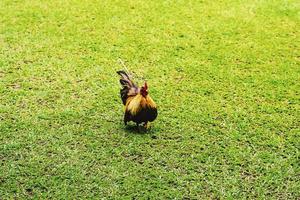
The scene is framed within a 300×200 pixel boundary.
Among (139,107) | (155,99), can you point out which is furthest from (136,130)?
(155,99)

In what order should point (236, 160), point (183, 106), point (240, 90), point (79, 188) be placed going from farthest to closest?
1. point (240, 90)
2. point (183, 106)
3. point (236, 160)
4. point (79, 188)

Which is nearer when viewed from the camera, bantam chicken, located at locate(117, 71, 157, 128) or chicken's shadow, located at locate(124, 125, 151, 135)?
bantam chicken, located at locate(117, 71, 157, 128)

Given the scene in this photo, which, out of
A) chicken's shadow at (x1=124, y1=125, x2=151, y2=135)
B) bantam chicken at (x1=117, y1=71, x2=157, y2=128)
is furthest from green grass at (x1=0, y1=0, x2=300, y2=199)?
bantam chicken at (x1=117, y1=71, x2=157, y2=128)

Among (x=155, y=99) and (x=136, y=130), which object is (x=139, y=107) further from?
(x=155, y=99)

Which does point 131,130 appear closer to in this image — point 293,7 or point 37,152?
Result: point 37,152

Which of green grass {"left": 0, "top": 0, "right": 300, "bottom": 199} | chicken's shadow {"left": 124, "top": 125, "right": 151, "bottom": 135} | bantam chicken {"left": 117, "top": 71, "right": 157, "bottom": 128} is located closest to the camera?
green grass {"left": 0, "top": 0, "right": 300, "bottom": 199}

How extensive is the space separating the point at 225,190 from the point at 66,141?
1.35 m

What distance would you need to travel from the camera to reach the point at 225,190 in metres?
3.92

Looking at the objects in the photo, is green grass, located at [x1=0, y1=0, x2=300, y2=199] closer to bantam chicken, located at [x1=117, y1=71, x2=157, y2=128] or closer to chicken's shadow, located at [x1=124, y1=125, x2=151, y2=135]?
chicken's shadow, located at [x1=124, y1=125, x2=151, y2=135]

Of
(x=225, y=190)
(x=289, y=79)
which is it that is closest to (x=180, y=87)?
(x=289, y=79)

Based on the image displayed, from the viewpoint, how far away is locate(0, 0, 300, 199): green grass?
4.02 m

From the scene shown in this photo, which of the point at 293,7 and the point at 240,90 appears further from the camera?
the point at 293,7

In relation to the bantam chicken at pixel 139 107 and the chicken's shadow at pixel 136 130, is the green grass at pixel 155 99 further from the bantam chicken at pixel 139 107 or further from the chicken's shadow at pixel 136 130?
the bantam chicken at pixel 139 107

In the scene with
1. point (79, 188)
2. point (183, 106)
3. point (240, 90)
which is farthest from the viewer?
point (240, 90)
